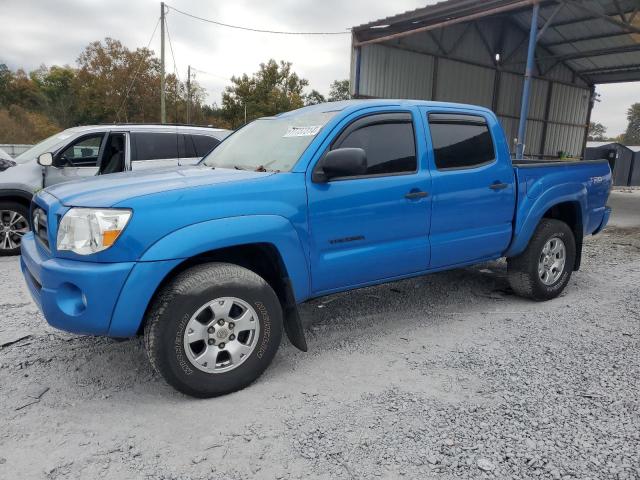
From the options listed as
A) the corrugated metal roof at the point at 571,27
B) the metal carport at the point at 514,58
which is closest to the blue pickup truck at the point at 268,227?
the metal carport at the point at 514,58

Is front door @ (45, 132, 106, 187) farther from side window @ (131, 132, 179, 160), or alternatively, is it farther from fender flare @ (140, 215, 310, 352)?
fender flare @ (140, 215, 310, 352)

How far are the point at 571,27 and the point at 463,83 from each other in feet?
15.0

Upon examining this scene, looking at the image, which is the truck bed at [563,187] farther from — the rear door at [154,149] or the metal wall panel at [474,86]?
the metal wall panel at [474,86]

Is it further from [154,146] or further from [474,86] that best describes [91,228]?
[474,86]

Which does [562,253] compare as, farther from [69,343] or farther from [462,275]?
[69,343]

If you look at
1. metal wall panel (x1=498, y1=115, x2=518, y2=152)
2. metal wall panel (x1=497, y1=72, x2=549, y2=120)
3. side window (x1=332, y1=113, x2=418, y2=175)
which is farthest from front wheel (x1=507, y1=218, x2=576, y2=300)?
metal wall panel (x1=498, y1=115, x2=518, y2=152)

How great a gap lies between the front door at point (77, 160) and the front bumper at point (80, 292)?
4374mm

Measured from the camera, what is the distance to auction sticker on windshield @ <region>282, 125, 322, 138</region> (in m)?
3.37

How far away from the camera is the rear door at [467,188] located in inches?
149

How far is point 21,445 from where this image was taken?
2.38 metres

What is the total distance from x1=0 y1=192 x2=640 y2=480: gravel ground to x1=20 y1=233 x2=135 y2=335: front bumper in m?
0.53

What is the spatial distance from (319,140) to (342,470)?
2.03m

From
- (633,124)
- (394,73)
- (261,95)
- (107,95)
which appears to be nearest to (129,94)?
(107,95)

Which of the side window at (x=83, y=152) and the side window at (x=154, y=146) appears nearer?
the side window at (x=83, y=152)
